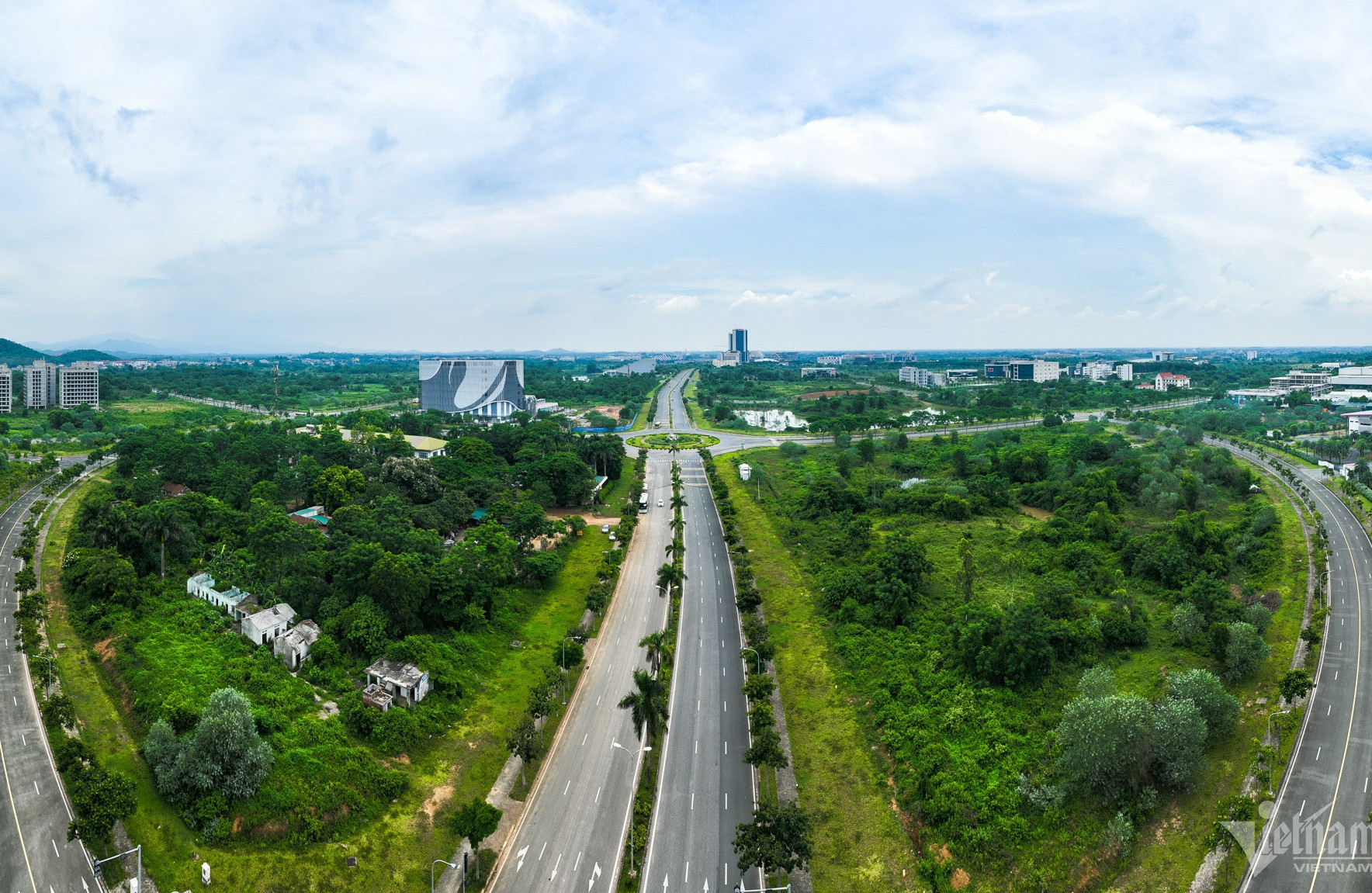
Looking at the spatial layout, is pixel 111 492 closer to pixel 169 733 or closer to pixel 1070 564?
pixel 169 733

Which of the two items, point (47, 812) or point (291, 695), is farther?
point (291, 695)

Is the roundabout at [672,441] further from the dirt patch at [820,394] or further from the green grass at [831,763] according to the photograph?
the dirt patch at [820,394]

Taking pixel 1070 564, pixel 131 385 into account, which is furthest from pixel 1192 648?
pixel 131 385

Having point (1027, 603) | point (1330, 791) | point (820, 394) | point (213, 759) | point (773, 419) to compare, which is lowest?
point (1330, 791)

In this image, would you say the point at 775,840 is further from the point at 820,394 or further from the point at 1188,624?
the point at 820,394

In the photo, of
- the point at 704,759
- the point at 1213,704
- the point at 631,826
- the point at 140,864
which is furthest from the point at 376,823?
the point at 1213,704
